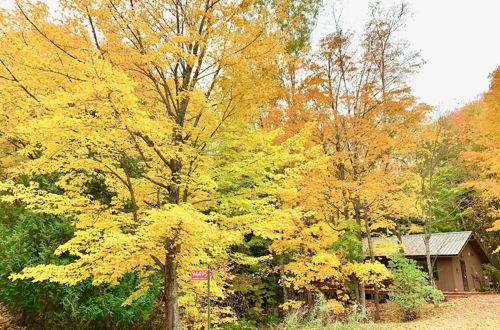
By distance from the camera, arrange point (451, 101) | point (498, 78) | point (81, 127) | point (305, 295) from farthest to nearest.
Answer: point (451, 101), point (305, 295), point (498, 78), point (81, 127)

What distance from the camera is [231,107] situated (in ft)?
23.4

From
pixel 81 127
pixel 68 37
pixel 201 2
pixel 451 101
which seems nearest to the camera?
pixel 81 127

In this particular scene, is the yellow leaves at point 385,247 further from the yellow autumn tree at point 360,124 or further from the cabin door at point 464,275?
the cabin door at point 464,275

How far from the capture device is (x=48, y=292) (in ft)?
26.2

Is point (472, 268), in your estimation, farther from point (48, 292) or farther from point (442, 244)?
point (48, 292)

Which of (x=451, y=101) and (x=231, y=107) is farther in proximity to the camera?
(x=451, y=101)

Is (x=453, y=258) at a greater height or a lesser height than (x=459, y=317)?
greater

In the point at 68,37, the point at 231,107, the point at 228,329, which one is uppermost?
the point at 68,37

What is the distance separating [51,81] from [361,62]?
11541mm

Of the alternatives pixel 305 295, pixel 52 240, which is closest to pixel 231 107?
pixel 52 240

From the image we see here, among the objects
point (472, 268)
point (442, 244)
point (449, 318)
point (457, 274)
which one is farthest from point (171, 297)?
point (472, 268)

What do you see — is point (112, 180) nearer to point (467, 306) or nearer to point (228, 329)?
point (228, 329)

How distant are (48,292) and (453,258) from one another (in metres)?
24.3

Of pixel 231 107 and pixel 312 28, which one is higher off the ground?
pixel 312 28
